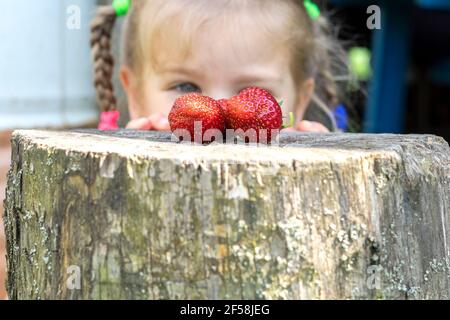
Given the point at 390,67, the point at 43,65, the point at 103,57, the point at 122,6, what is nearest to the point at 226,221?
the point at 103,57

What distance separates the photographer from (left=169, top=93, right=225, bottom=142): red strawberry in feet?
4.16

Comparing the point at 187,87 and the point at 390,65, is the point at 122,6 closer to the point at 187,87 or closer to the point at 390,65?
the point at 187,87

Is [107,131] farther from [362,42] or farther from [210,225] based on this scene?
[362,42]

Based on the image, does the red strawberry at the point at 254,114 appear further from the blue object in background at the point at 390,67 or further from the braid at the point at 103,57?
the blue object in background at the point at 390,67

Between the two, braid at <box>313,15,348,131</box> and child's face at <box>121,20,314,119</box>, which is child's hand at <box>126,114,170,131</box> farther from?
braid at <box>313,15,348,131</box>

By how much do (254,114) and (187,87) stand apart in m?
0.83

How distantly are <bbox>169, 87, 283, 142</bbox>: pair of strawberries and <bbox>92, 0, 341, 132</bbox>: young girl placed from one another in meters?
0.57

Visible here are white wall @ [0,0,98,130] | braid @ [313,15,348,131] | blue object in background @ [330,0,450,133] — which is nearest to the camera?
braid @ [313,15,348,131]

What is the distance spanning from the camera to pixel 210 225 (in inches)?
40.0

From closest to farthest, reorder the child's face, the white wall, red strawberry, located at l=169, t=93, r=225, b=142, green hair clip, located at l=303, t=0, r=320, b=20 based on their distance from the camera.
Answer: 1. red strawberry, located at l=169, t=93, r=225, b=142
2. the child's face
3. green hair clip, located at l=303, t=0, r=320, b=20
4. the white wall

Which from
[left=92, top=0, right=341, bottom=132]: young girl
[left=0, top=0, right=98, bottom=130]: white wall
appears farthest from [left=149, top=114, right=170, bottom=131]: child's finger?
[left=0, top=0, right=98, bottom=130]: white wall

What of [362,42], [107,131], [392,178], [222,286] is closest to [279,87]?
[107,131]

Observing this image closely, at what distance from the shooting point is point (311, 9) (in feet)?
7.72

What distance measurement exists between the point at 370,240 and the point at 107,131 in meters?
0.63
